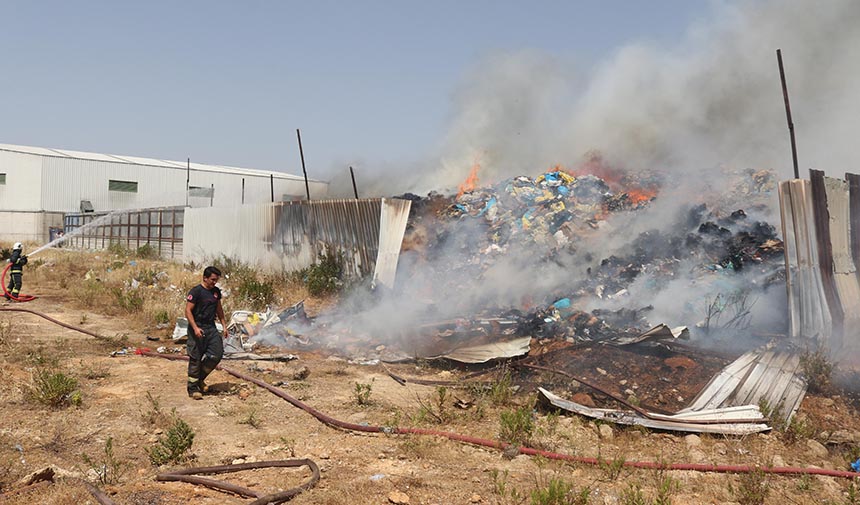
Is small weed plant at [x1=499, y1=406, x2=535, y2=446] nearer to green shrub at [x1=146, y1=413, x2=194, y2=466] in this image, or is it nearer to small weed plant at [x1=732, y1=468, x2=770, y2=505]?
small weed plant at [x1=732, y1=468, x2=770, y2=505]

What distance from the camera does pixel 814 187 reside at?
650 cm

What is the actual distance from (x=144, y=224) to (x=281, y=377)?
15.9 metres

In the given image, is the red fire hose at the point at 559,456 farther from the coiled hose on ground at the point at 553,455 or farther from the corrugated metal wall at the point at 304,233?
the corrugated metal wall at the point at 304,233

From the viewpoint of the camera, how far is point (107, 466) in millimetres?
3926

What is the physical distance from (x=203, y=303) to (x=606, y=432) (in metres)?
4.17

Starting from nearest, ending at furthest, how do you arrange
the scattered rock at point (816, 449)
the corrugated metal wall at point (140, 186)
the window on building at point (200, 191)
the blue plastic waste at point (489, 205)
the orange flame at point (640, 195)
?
the scattered rock at point (816, 449) < the orange flame at point (640, 195) < the blue plastic waste at point (489, 205) < the corrugated metal wall at point (140, 186) < the window on building at point (200, 191)

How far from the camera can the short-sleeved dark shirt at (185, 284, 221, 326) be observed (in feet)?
19.1

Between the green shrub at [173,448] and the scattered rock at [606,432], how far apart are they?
131 inches

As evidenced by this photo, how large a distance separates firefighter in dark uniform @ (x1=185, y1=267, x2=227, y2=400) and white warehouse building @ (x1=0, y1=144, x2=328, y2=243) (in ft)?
67.8

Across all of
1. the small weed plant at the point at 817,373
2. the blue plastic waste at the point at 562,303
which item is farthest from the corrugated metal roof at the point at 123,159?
the small weed plant at the point at 817,373

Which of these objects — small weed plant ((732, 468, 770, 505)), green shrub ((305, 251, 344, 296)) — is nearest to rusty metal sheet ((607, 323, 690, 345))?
small weed plant ((732, 468, 770, 505))

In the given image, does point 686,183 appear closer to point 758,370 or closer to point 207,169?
point 758,370

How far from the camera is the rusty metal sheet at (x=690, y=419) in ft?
15.6

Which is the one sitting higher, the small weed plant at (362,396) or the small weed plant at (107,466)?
the small weed plant at (362,396)
